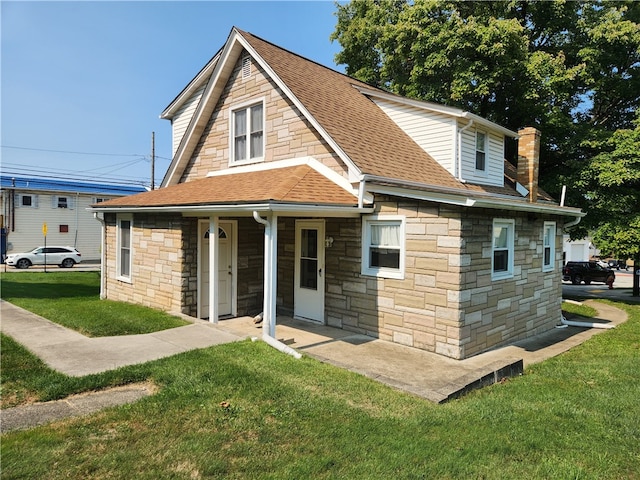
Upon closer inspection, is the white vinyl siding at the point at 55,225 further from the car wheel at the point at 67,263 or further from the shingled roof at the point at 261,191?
the shingled roof at the point at 261,191

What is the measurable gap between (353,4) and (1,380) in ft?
73.9

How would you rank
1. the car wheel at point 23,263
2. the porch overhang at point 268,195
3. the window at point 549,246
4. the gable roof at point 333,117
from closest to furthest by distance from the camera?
the porch overhang at point 268,195, the gable roof at point 333,117, the window at point 549,246, the car wheel at point 23,263

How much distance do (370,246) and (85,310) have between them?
7182mm

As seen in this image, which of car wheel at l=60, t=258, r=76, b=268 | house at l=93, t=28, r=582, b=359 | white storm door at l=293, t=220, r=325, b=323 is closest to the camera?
house at l=93, t=28, r=582, b=359

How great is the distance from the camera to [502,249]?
8719 mm

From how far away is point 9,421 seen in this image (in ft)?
14.6

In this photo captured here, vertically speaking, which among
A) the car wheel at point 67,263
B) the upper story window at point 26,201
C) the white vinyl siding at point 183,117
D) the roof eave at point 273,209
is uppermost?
the white vinyl siding at point 183,117

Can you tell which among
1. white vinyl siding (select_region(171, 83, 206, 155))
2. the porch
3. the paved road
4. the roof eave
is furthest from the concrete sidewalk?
the paved road

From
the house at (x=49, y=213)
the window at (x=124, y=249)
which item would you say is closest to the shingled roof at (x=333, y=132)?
the window at (x=124, y=249)

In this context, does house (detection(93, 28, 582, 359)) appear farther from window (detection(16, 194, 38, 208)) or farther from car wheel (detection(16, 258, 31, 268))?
window (detection(16, 194, 38, 208))

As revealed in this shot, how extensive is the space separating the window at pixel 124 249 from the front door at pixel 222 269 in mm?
3082

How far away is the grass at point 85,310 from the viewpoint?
868 cm

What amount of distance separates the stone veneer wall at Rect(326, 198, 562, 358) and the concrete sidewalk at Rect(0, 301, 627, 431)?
30cm

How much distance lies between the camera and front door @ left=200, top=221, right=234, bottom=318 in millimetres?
10305
